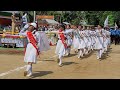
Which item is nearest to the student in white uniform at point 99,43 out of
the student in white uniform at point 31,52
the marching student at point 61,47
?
the marching student at point 61,47

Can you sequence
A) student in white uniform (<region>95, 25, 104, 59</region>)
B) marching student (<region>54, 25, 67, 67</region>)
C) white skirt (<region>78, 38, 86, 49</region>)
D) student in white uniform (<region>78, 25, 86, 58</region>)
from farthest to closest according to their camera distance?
white skirt (<region>78, 38, 86, 49</region>)
student in white uniform (<region>78, 25, 86, 58</region>)
student in white uniform (<region>95, 25, 104, 59</region>)
marching student (<region>54, 25, 67, 67</region>)

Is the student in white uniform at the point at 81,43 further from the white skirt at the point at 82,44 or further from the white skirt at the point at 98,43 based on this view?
the white skirt at the point at 98,43

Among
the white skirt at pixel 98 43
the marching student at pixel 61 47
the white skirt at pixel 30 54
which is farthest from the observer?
the white skirt at pixel 98 43

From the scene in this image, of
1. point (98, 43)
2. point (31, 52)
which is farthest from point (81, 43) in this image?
point (31, 52)

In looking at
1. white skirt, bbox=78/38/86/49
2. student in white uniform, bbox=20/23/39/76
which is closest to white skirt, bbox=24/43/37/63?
student in white uniform, bbox=20/23/39/76

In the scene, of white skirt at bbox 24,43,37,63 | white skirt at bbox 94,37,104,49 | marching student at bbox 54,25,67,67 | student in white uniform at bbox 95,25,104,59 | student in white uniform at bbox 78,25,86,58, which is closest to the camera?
white skirt at bbox 24,43,37,63

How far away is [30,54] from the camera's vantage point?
30.2 feet

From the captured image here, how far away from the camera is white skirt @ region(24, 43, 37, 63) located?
915 centimetres

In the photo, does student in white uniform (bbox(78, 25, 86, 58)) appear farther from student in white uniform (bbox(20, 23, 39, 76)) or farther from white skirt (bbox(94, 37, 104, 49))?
student in white uniform (bbox(20, 23, 39, 76))

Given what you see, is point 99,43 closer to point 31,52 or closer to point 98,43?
point 98,43

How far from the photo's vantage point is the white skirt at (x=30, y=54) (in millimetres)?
9148

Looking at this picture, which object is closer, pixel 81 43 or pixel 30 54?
pixel 30 54
